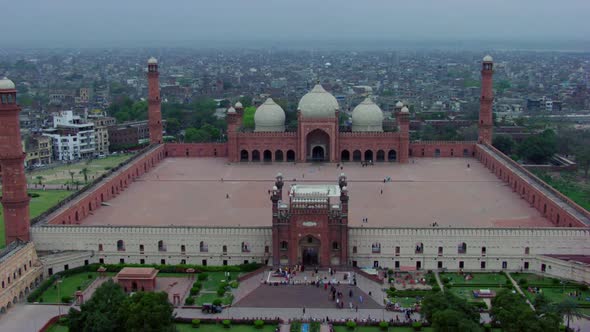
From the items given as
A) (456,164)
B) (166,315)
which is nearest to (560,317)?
(166,315)

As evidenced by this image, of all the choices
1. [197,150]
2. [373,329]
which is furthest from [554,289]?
[197,150]

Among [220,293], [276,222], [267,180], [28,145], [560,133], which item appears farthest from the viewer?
[560,133]

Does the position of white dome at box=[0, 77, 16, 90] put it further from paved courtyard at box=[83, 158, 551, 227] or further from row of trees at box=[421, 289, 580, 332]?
row of trees at box=[421, 289, 580, 332]

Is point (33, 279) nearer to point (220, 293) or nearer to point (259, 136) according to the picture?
point (220, 293)

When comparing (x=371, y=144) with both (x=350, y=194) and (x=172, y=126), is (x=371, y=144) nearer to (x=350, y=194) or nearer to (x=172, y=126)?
(x=350, y=194)

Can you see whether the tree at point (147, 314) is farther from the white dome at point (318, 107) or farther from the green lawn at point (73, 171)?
the green lawn at point (73, 171)

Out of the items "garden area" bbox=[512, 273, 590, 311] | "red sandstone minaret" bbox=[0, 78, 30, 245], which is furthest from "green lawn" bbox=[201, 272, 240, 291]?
"garden area" bbox=[512, 273, 590, 311]
